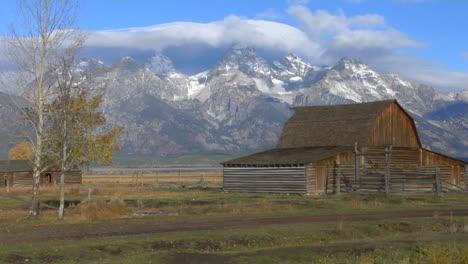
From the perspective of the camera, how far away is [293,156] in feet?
204

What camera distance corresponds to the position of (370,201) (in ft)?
153

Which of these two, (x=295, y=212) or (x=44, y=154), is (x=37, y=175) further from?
(x=295, y=212)

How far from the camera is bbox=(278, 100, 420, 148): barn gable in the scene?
65.4m

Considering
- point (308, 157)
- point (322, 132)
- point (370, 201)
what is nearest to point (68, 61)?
point (370, 201)

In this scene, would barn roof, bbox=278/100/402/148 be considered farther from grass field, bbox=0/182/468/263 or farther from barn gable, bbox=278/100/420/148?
grass field, bbox=0/182/468/263

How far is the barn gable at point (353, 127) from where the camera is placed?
65.4 metres

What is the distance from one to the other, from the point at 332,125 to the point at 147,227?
41519mm

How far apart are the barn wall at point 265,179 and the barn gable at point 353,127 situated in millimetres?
9039

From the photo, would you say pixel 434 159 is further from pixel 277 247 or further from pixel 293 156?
pixel 277 247

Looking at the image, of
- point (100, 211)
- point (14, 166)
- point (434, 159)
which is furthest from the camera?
point (14, 166)

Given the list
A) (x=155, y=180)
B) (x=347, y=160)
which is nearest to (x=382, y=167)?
A: (x=347, y=160)

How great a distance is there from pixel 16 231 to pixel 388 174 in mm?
35073

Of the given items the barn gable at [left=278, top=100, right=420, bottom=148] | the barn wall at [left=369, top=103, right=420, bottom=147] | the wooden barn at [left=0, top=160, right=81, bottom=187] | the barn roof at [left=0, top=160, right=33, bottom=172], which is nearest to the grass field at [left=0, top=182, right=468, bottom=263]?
the barn gable at [left=278, top=100, right=420, bottom=148]

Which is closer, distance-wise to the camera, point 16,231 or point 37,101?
point 16,231
